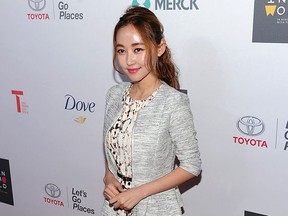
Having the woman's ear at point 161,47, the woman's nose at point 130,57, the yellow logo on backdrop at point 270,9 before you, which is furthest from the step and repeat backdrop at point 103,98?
the woman's nose at point 130,57

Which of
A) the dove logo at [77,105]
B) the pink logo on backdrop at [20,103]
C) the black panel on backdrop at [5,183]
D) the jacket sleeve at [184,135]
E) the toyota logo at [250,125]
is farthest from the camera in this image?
the black panel on backdrop at [5,183]

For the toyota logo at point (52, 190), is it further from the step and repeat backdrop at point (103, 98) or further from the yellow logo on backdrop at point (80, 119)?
the yellow logo on backdrop at point (80, 119)

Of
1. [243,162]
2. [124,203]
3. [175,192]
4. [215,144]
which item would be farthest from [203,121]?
[124,203]

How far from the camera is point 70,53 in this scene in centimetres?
198

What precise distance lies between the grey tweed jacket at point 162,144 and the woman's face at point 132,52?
0.31ft

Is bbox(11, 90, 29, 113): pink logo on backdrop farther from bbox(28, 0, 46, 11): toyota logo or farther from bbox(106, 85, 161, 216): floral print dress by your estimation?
bbox(106, 85, 161, 216): floral print dress

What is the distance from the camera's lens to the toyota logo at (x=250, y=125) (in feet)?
5.12

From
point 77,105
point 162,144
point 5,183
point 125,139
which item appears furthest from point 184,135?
point 5,183

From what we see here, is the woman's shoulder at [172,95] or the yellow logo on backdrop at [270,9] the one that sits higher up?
the yellow logo on backdrop at [270,9]

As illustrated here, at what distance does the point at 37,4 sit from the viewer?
79.5 inches

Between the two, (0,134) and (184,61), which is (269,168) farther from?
(0,134)

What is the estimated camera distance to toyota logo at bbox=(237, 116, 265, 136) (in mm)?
1560

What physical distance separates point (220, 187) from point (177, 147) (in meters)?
0.46

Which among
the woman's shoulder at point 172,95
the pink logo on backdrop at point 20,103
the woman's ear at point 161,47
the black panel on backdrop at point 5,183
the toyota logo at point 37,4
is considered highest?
the toyota logo at point 37,4
